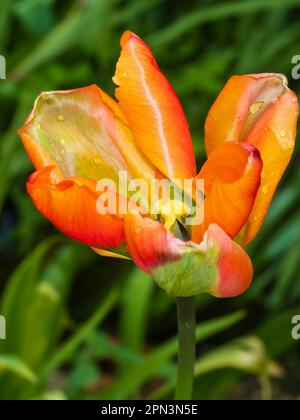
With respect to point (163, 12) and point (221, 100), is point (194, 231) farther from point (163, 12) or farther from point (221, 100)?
point (163, 12)

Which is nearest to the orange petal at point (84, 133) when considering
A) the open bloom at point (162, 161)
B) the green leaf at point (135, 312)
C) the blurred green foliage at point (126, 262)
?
the open bloom at point (162, 161)

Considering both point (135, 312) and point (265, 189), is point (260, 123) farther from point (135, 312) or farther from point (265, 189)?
point (135, 312)

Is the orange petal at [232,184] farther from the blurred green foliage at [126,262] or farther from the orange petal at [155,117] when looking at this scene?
the blurred green foliage at [126,262]

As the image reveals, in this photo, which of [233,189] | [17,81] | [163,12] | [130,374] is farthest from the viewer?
[163,12]

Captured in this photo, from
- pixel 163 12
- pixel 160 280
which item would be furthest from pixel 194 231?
pixel 163 12

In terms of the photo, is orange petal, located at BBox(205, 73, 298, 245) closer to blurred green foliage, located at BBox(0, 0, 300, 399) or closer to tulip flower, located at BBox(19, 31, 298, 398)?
tulip flower, located at BBox(19, 31, 298, 398)

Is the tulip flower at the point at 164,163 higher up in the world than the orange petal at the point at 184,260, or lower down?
higher up

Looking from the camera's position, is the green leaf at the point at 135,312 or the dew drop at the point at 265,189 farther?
the green leaf at the point at 135,312
